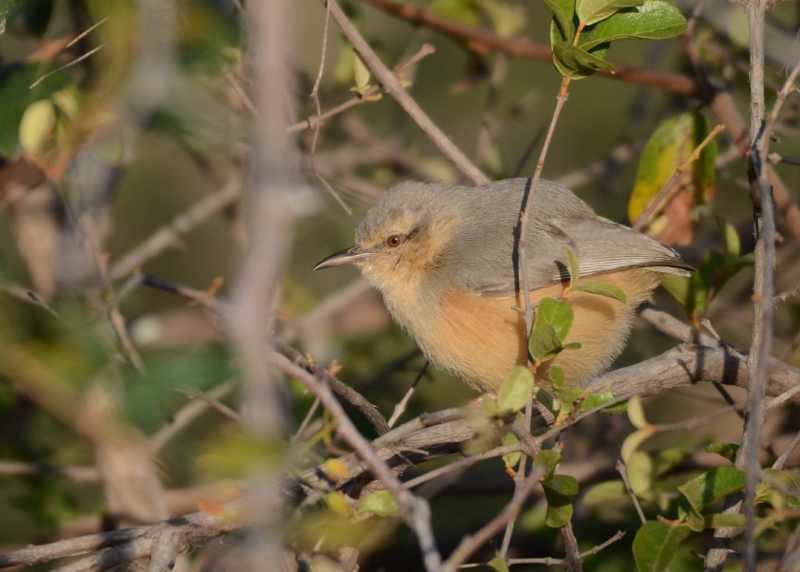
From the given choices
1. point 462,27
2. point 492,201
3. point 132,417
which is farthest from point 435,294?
point 132,417

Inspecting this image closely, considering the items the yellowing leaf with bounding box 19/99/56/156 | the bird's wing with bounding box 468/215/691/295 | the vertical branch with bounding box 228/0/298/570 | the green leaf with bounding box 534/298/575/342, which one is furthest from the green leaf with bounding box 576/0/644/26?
the vertical branch with bounding box 228/0/298/570

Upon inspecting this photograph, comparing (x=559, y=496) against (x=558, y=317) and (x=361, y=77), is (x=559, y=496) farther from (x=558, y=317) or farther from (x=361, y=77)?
(x=361, y=77)

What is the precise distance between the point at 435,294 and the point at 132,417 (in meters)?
2.59

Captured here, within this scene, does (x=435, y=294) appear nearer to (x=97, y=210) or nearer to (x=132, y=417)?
(x=97, y=210)

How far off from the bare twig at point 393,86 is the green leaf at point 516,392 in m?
1.73

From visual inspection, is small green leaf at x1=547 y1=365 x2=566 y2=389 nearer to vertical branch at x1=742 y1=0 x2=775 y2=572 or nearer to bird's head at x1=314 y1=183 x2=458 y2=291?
vertical branch at x1=742 y1=0 x2=775 y2=572

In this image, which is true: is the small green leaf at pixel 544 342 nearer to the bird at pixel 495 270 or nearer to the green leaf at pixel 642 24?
the bird at pixel 495 270

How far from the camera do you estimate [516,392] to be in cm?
305

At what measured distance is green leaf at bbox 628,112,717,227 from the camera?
4.89 m

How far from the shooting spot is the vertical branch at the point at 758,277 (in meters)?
2.70

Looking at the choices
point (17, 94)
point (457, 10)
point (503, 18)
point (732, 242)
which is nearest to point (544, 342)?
point (732, 242)

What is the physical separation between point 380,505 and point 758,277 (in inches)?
60.4

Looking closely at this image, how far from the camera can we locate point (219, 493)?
334 centimetres

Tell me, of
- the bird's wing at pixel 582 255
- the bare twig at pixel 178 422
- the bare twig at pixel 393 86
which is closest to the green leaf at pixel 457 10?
the bare twig at pixel 393 86
